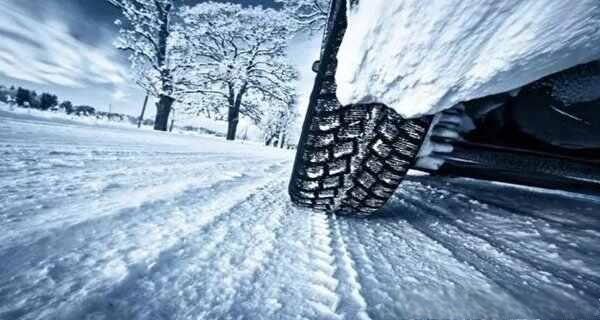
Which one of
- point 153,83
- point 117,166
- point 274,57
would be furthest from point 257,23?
point 117,166

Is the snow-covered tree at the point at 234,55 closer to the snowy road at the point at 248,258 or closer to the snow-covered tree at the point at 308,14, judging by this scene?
the snow-covered tree at the point at 308,14

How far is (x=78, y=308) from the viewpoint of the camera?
0.84 feet

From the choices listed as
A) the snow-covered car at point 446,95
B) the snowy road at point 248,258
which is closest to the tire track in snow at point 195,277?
the snowy road at point 248,258

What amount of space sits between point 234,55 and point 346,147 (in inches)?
413

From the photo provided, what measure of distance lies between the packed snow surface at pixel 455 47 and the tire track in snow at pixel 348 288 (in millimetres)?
297

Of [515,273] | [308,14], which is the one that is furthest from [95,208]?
[308,14]

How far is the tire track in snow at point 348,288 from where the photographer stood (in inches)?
12.5

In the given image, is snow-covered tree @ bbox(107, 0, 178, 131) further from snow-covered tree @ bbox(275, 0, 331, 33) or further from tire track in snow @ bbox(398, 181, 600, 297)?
Answer: tire track in snow @ bbox(398, 181, 600, 297)

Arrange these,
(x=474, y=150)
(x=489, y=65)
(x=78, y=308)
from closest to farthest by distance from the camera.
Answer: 1. (x=78, y=308)
2. (x=489, y=65)
3. (x=474, y=150)

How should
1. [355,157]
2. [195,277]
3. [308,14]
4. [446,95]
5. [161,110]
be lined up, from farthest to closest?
[161,110]
[308,14]
[355,157]
[446,95]
[195,277]

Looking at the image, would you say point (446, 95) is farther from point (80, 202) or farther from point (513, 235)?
point (80, 202)

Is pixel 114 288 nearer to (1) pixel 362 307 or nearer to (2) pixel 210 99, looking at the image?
(1) pixel 362 307

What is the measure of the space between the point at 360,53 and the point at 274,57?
32.9 ft

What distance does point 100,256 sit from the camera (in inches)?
13.5
